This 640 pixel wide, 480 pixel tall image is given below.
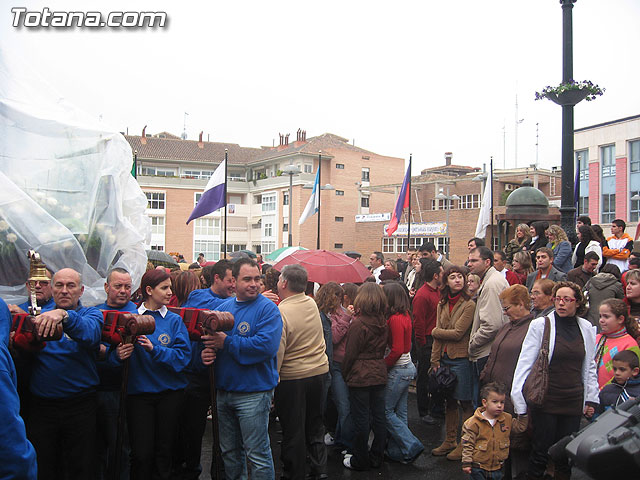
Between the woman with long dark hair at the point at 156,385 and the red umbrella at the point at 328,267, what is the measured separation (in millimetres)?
3730

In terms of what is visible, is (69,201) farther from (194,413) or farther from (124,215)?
(194,413)

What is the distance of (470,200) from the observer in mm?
56344

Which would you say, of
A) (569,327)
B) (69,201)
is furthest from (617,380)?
(69,201)

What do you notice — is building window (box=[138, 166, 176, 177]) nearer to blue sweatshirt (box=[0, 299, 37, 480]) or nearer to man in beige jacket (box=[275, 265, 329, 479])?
man in beige jacket (box=[275, 265, 329, 479])

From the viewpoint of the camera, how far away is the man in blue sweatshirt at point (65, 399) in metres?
3.97

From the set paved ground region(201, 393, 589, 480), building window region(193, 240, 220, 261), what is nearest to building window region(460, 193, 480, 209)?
building window region(193, 240, 220, 261)

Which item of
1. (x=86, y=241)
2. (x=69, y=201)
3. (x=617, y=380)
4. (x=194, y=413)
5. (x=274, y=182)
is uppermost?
(x=274, y=182)

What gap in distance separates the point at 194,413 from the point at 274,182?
5494cm

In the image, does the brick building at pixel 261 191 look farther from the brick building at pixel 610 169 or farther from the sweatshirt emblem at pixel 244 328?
the sweatshirt emblem at pixel 244 328

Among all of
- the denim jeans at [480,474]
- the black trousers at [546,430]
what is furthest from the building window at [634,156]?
the denim jeans at [480,474]

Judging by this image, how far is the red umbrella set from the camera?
27.0 ft

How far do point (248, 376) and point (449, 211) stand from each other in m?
44.4

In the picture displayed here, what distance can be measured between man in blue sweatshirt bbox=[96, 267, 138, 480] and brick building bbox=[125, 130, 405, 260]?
5118 cm

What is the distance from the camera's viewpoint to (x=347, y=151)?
6109cm
